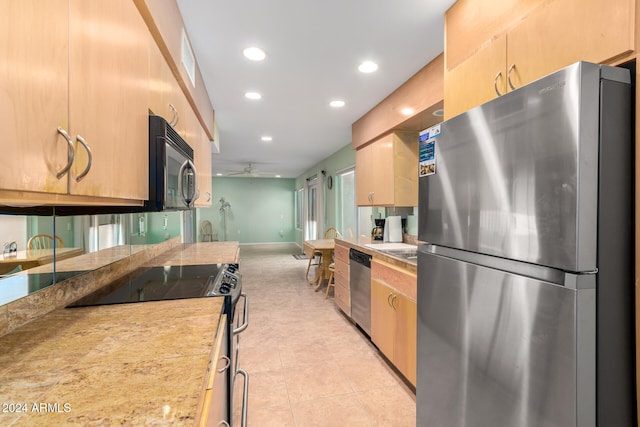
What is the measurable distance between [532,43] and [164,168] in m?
1.51

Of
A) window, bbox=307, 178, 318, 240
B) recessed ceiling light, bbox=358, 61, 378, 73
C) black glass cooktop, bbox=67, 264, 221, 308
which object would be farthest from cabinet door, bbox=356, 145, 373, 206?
window, bbox=307, 178, 318, 240

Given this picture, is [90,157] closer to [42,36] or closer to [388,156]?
[42,36]

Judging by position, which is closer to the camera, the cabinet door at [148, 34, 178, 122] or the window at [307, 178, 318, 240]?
the cabinet door at [148, 34, 178, 122]

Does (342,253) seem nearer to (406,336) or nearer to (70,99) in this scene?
(406,336)

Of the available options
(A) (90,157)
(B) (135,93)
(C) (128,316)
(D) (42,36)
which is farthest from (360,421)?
(D) (42,36)

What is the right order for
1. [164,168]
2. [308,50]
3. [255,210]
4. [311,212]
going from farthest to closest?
[255,210] < [311,212] < [308,50] < [164,168]

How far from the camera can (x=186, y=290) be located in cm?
145

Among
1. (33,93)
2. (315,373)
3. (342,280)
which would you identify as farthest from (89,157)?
(342,280)

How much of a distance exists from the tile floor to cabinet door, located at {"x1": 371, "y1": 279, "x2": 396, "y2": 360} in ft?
0.50

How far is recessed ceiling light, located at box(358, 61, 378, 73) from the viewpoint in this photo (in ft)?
7.27

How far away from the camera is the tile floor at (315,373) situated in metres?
1.86

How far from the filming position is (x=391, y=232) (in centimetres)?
318

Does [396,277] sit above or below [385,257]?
below

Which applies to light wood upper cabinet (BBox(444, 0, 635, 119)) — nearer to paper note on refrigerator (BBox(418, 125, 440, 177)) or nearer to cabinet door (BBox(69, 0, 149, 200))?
paper note on refrigerator (BBox(418, 125, 440, 177))
